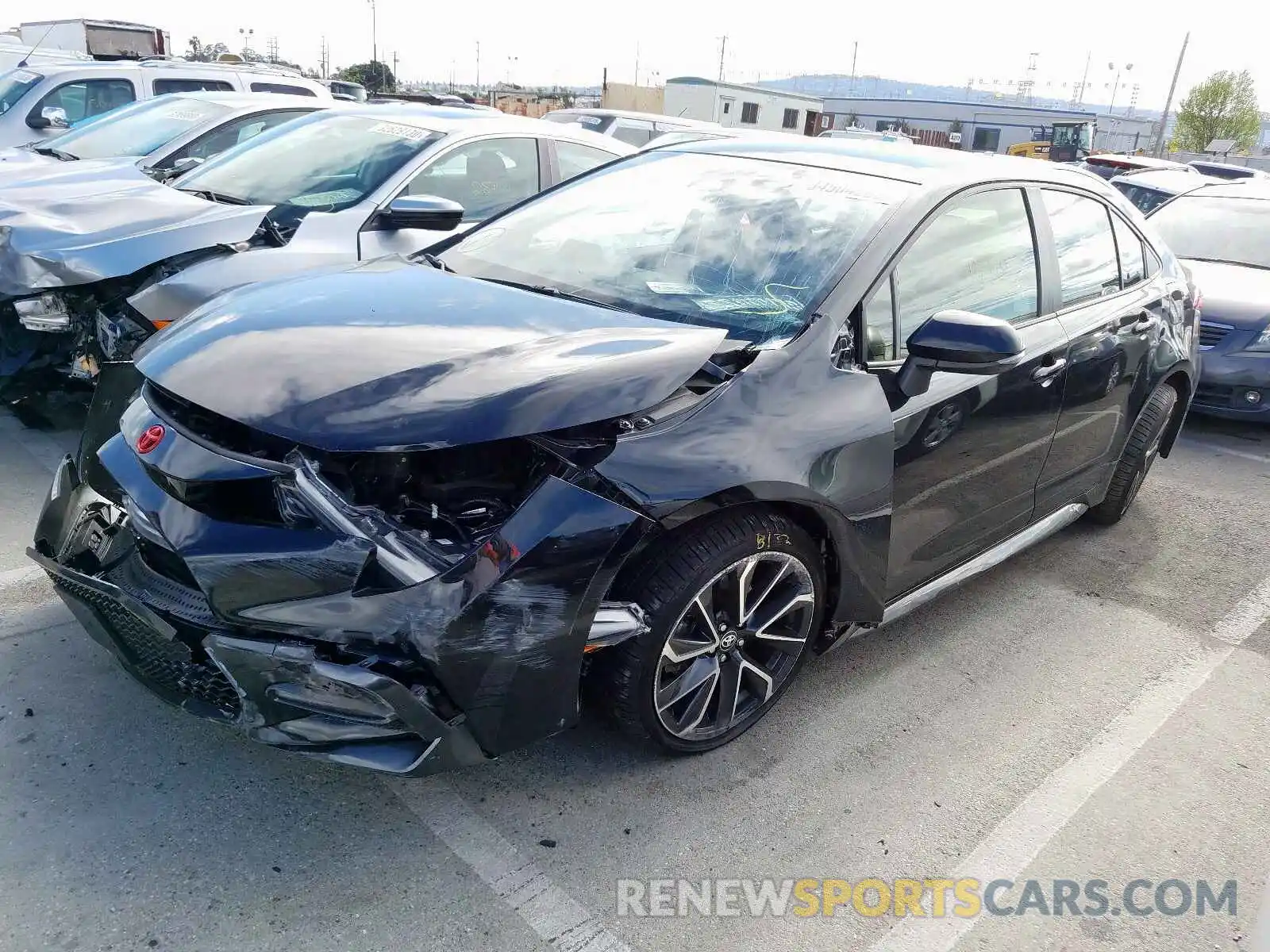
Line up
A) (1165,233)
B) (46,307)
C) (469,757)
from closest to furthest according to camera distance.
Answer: (469,757), (46,307), (1165,233)

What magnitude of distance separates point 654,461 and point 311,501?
803 millimetres

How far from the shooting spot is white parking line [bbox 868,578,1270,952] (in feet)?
7.60

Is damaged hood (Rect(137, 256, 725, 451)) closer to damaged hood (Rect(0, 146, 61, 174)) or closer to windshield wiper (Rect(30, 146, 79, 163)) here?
damaged hood (Rect(0, 146, 61, 174))

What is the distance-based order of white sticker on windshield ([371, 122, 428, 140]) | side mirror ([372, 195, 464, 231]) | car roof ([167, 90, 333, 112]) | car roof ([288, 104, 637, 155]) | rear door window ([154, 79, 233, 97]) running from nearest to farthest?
1. side mirror ([372, 195, 464, 231])
2. white sticker on windshield ([371, 122, 428, 140])
3. car roof ([288, 104, 637, 155])
4. car roof ([167, 90, 333, 112])
5. rear door window ([154, 79, 233, 97])

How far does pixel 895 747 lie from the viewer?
2971 millimetres

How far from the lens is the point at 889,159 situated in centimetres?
339

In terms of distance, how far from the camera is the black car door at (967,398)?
2.94m

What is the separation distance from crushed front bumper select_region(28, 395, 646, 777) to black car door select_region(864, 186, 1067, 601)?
1.13 metres

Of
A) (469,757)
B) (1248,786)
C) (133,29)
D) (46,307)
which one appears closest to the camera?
(469,757)

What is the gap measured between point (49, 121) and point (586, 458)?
9.12 metres

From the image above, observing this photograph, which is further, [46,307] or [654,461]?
[46,307]

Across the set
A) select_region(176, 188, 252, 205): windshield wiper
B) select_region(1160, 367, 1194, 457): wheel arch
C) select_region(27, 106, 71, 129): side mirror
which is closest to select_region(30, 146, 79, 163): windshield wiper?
select_region(27, 106, 71, 129): side mirror

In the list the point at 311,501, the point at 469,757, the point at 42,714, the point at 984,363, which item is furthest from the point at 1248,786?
the point at 42,714

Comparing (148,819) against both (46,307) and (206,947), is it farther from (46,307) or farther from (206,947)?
(46,307)
